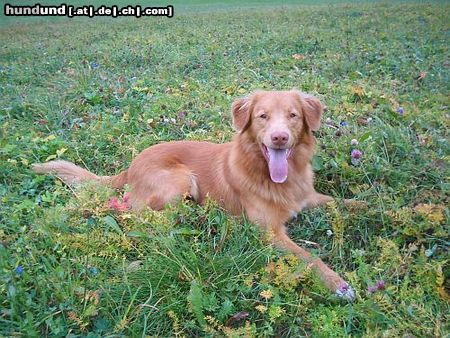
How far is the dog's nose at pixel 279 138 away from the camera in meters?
2.76

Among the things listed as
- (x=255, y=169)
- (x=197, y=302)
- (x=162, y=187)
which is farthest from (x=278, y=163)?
(x=197, y=302)

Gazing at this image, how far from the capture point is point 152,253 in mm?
2543

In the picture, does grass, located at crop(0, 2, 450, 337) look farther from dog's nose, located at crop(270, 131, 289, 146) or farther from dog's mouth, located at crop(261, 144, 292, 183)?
dog's nose, located at crop(270, 131, 289, 146)

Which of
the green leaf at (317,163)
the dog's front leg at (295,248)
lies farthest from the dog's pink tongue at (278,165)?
the green leaf at (317,163)

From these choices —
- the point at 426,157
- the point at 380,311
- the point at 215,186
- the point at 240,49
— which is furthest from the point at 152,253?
the point at 240,49

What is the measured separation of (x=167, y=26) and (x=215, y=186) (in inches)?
236

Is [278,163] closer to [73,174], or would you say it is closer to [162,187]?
[162,187]

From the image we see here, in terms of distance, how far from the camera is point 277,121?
2900mm

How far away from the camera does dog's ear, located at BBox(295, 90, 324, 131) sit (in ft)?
9.96

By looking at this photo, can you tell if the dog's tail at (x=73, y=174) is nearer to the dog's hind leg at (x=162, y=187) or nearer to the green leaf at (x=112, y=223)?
the dog's hind leg at (x=162, y=187)

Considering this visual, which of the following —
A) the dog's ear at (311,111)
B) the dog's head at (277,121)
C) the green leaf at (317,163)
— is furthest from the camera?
the green leaf at (317,163)

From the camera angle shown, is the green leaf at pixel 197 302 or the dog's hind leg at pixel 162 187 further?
the dog's hind leg at pixel 162 187

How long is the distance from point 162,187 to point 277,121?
1.02 meters

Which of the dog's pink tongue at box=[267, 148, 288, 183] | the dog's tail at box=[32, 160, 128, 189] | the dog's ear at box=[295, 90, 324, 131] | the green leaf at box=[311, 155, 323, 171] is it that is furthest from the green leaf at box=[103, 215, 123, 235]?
the green leaf at box=[311, 155, 323, 171]
